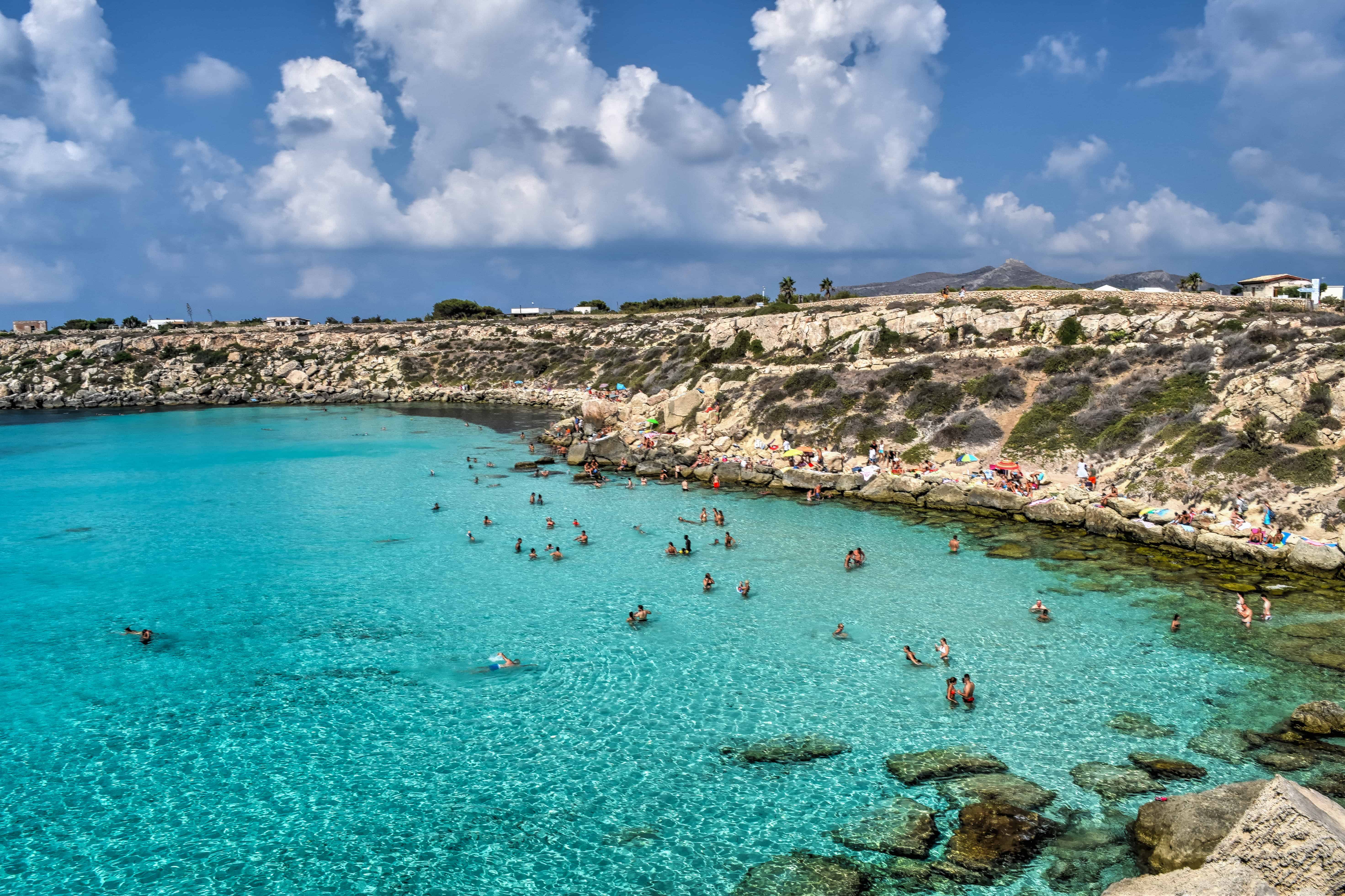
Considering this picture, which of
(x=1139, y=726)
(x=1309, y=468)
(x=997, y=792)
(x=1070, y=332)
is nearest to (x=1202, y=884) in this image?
(x=997, y=792)

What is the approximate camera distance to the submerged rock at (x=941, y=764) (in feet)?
50.3

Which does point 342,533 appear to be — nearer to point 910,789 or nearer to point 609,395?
point 910,789

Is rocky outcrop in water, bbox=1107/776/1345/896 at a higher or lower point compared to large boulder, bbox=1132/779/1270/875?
higher

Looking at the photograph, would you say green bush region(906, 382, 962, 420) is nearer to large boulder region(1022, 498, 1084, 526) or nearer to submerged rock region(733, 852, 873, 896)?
large boulder region(1022, 498, 1084, 526)

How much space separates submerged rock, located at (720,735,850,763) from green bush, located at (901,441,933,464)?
29.1 meters

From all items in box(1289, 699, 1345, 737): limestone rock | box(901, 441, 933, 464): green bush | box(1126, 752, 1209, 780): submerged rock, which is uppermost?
box(901, 441, 933, 464): green bush

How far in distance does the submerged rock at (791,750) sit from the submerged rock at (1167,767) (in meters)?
6.21

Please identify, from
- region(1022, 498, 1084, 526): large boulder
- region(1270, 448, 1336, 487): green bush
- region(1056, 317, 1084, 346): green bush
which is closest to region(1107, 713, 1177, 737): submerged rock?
region(1022, 498, 1084, 526): large boulder

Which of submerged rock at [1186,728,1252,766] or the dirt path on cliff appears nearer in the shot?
submerged rock at [1186,728,1252,766]

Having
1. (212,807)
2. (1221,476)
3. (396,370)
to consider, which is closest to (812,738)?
(212,807)

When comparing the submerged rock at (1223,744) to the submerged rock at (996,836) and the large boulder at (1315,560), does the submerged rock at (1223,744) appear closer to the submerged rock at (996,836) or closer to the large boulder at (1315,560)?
the submerged rock at (996,836)

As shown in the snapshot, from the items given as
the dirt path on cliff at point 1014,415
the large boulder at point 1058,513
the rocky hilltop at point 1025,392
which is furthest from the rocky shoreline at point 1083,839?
the dirt path on cliff at point 1014,415

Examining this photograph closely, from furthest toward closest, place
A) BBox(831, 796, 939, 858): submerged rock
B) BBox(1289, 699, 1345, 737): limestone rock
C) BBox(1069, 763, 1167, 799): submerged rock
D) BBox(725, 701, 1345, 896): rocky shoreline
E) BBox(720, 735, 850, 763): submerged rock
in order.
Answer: BBox(1289, 699, 1345, 737): limestone rock, BBox(720, 735, 850, 763): submerged rock, BBox(1069, 763, 1167, 799): submerged rock, BBox(831, 796, 939, 858): submerged rock, BBox(725, 701, 1345, 896): rocky shoreline

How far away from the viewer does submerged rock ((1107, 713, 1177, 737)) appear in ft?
55.1
